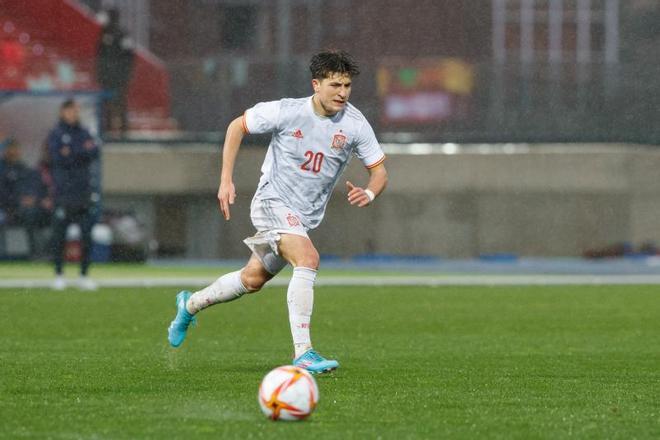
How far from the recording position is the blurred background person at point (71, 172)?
18.4 meters

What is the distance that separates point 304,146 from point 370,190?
1.58 feet

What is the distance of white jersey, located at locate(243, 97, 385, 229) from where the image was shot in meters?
9.64

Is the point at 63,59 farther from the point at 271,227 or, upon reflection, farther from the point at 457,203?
the point at 271,227

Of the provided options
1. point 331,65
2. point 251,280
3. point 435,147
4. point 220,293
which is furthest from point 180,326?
point 435,147

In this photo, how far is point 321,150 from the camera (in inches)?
380

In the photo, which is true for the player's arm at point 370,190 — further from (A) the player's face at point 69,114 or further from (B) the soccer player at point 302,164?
(A) the player's face at point 69,114

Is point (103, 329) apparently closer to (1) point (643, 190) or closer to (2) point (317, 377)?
(2) point (317, 377)

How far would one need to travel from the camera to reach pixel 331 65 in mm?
9406

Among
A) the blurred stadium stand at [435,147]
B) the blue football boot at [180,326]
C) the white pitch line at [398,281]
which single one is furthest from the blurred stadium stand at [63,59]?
the blue football boot at [180,326]

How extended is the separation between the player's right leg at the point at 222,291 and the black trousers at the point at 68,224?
848cm

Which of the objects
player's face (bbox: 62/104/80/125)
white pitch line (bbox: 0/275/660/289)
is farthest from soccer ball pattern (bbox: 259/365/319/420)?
white pitch line (bbox: 0/275/660/289)

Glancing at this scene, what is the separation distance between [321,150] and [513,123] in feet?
82.4

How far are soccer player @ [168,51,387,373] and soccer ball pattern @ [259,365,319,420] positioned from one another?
7.95 feet

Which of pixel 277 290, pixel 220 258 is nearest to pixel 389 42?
pixel 220 258
